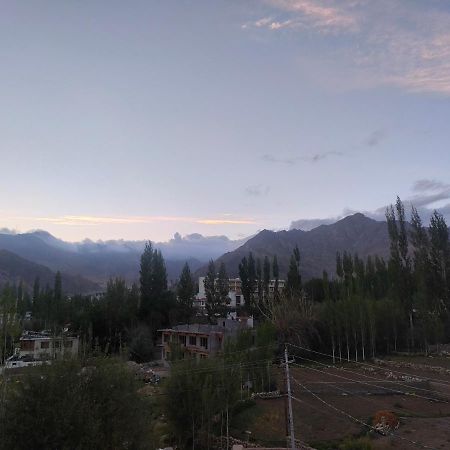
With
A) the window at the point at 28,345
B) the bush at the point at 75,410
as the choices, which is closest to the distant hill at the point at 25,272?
the window at the point at 28,345

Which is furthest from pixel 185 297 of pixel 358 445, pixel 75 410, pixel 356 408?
pixel 75 410

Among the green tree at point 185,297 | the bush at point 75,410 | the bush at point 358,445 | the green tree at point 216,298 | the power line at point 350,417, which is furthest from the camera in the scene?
the green tree at point 216,298

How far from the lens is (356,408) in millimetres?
25609

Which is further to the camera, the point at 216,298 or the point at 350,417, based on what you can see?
the point at 216,298

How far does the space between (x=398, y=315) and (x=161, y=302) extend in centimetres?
2618

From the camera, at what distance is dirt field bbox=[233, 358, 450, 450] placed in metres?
20.4

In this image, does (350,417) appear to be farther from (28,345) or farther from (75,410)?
(28,345)

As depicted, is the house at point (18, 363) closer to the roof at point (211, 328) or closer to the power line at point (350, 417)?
the power line at point (350, 417)

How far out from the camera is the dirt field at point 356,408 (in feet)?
66.9

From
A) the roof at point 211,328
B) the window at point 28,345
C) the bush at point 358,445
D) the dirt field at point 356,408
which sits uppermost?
the roof at point 211,328

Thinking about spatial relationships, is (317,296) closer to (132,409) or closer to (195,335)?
(195,335)

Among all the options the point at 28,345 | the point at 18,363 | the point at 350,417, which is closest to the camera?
the point at 350,417

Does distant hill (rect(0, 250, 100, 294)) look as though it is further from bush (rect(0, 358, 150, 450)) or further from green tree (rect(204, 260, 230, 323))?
bush (rect(0, 358, 150, 450))

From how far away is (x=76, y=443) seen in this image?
1011cm
